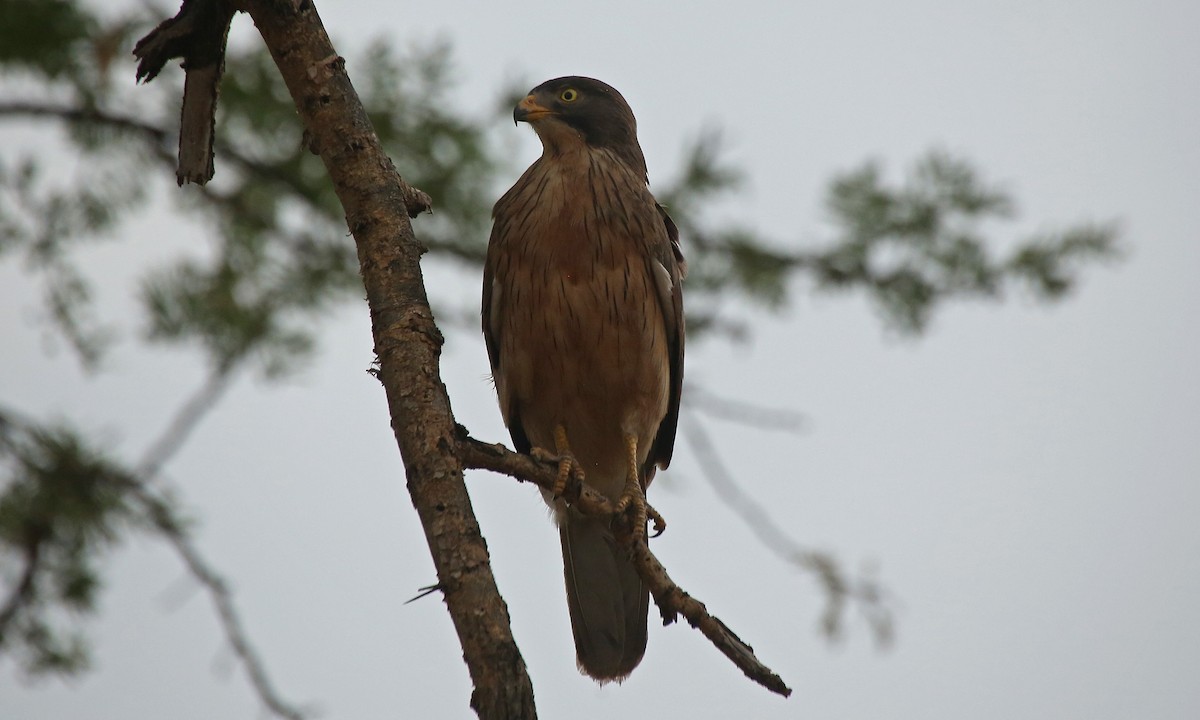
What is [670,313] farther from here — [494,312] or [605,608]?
[605,608]

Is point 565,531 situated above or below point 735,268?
below

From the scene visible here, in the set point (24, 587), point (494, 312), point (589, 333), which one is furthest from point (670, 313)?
point (24, 587)

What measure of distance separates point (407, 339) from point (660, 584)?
832mm

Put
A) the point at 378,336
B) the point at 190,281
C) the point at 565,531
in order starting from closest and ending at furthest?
the point at 378,336
the point at 565,531
the point at 190,281

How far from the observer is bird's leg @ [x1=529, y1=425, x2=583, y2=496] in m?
2.68

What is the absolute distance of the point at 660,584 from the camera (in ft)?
8.50

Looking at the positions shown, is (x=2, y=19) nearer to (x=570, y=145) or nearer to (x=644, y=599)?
(x=570, y=145)

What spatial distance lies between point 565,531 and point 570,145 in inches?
56.8

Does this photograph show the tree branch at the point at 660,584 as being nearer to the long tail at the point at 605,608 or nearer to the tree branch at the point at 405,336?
the tree branch at the point at 405,336

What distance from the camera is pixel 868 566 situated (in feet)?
18.7

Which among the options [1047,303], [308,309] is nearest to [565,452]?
[308,309]

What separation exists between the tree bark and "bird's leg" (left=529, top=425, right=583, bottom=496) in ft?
1.75

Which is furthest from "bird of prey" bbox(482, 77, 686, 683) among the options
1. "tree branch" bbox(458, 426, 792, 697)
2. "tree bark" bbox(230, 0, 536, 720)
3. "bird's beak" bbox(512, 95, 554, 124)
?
"tree bark" bbox(230, 0, 536, 720)

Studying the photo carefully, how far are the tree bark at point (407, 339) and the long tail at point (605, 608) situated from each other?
1.95m
